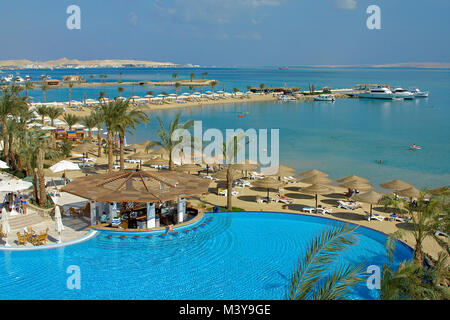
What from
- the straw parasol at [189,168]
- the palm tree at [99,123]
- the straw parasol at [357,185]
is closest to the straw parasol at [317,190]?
the straw parasol at [357,185]

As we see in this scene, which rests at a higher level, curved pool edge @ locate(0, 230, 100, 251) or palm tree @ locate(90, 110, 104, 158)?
palm tree @ locate(90, 110, 104, 158)

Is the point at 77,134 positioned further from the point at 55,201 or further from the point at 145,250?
the point at 145,250

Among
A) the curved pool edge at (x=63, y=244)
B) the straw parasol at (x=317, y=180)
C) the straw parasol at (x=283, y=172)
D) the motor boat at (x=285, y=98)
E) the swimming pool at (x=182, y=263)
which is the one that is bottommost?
the swimming pool at (x=182, y=263)

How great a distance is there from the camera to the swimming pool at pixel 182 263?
39.9ft

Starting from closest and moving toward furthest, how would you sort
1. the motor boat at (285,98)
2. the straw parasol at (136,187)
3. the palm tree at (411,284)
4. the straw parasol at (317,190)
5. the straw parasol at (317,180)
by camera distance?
the palm tree at (411,284) → the straw parasol at (136,187) → the straw parasol at (317,190) → the straw parasol at (317,180) → the motor boat at (285,98)

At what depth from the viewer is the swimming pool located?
12.1 meters

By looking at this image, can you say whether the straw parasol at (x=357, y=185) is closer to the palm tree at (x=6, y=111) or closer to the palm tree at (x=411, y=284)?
the palm tree at (x=411, y=284)

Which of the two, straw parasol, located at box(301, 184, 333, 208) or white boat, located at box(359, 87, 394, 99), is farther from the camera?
white boat, located at box(359, 87, 394, 99)

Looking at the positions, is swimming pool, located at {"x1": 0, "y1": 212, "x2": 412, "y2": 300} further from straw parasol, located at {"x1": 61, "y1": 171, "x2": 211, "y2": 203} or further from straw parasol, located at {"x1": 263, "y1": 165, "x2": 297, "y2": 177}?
straw parasol, located at {"x1": 263, "y1": 165, "x2": 297, "y2": 177}

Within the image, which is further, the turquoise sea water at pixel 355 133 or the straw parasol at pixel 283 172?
the turquoise sea water at pixel 355 133

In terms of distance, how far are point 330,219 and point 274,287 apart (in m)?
7.44

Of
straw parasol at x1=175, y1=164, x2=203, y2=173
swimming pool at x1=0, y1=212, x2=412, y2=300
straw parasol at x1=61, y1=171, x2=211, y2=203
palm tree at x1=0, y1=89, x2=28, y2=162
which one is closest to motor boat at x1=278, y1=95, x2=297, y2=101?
straw parasol at x1=175, y1=164, x2=203, y2=173

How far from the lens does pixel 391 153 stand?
38875mm
